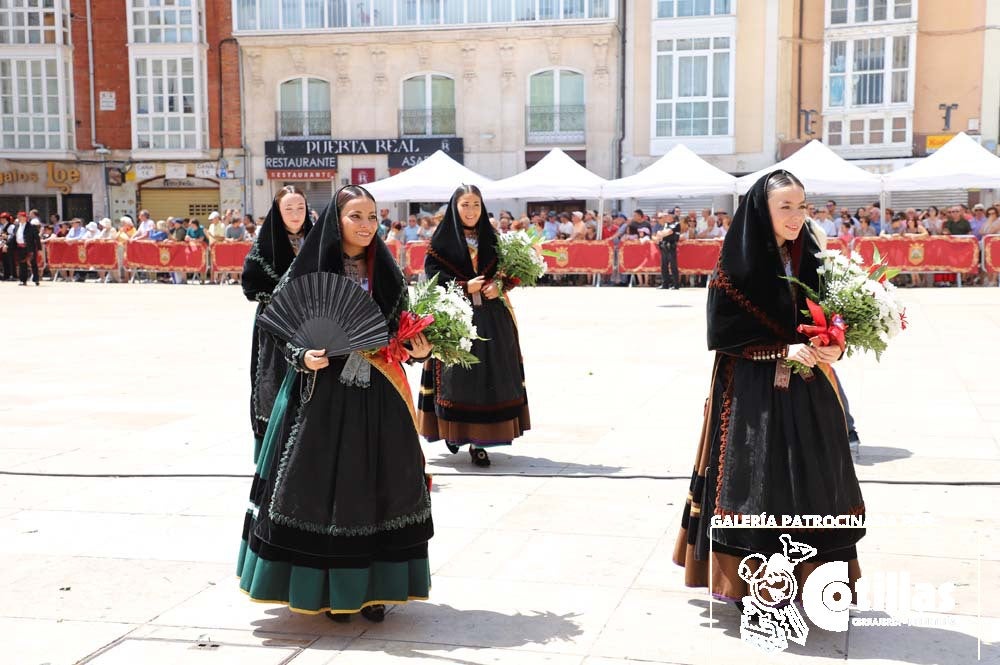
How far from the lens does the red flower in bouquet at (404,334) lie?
438 cm

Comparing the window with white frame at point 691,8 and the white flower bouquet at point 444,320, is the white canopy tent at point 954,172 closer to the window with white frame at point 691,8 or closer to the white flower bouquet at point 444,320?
the window with white frame at point 691,8

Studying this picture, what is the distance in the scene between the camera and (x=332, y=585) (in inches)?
164

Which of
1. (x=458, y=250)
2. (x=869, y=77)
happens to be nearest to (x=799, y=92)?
Result: (x=869, y=77)

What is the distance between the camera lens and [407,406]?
4391mm

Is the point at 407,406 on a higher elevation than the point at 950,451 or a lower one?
higher

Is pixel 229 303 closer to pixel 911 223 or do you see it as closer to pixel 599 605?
pixel 911 223

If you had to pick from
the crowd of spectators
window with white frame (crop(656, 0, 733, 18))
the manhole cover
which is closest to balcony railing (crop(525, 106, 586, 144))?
window with white frame (crop(656, 0, 733, 18))

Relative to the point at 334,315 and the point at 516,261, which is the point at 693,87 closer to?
the point at 516,261

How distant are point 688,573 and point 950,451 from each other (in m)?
3.76

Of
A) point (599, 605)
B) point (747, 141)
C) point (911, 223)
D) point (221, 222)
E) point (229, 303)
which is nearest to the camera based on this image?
point (599, 605)

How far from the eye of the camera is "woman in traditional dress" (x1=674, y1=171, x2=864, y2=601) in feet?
13.6

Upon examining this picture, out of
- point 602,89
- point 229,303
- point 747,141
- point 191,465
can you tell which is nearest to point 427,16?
point 602,89

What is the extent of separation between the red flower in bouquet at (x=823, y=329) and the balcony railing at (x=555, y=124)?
98.3 ft

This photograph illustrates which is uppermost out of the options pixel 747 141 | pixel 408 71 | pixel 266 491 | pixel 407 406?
pixel 408 71
